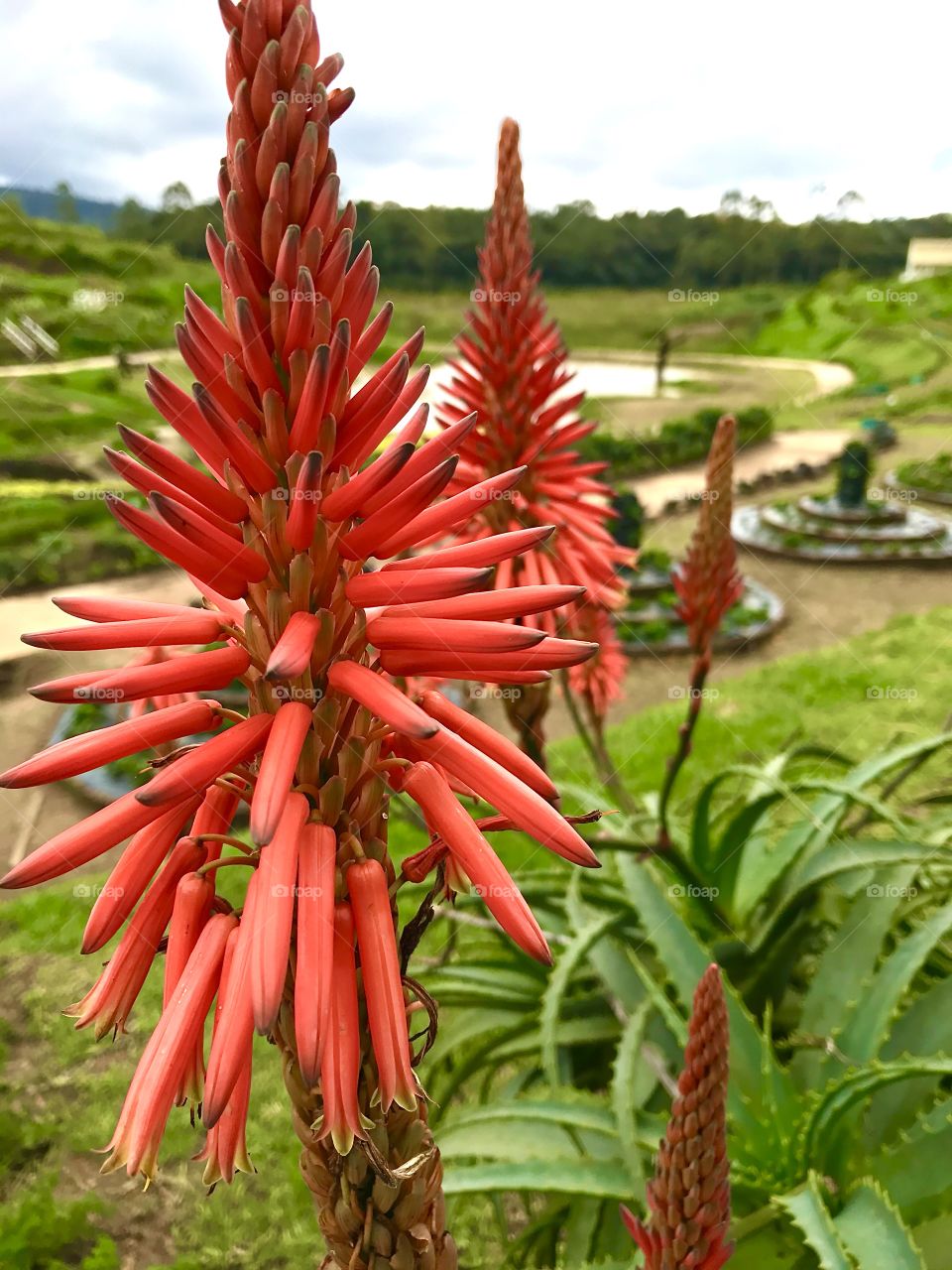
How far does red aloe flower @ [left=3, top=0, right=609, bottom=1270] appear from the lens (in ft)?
2.64

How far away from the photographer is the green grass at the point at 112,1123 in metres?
2.36

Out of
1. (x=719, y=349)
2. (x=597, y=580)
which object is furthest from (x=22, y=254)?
(x=597, y=580)

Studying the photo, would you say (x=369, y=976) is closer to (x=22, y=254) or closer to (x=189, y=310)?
(x=189, y=310)

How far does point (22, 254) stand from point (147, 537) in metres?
17.7

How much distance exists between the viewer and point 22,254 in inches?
597
